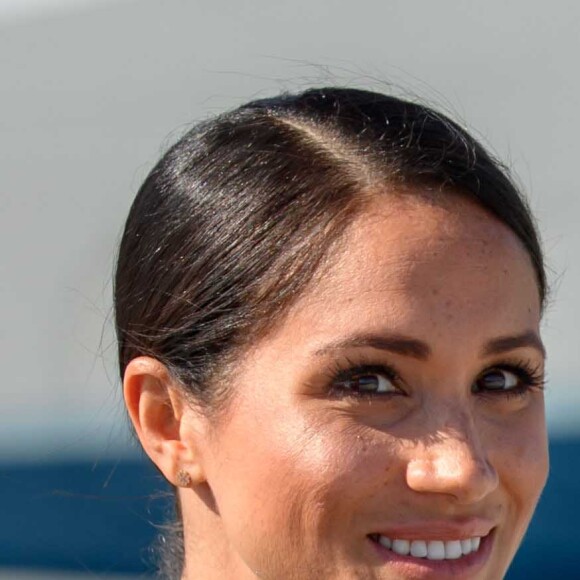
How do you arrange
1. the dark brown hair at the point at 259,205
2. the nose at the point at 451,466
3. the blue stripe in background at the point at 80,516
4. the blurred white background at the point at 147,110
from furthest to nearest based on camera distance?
1. the blue stripe in background at the point at 80,516
2. the blurred white background at the point at 147,110
3. the dark brown hair at the point at 259,205
4. the nose at the point at 451,466

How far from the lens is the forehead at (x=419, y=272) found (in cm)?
151

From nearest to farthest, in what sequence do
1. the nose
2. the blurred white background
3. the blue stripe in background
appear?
the nose < the blurred white background < the blue stripe in background

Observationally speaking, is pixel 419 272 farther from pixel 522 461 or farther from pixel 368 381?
pixel 522 461

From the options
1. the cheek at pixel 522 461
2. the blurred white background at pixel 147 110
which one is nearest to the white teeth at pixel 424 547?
the cheek at pixel 522 461

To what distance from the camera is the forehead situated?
1515mm

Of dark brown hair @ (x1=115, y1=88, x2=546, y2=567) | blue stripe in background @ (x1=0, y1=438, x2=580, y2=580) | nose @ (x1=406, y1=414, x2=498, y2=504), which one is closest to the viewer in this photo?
nose @ (x1=406, y1=414, x2=498, y2=504)

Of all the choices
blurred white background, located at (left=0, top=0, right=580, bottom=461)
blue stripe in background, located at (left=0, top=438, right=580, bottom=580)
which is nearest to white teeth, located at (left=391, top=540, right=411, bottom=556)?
blurred white background, located at (left=0, top=0, right=580, bottom=461)

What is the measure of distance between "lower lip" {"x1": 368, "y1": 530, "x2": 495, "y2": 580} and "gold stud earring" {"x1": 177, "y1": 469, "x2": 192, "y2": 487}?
0.27m

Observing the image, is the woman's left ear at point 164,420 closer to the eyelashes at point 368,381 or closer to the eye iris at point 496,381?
the eyelashes at point 368,381

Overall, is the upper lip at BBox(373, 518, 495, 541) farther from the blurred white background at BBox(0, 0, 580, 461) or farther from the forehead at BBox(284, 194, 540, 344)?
the blurred white background at BBox(0, 0, 580, 461)

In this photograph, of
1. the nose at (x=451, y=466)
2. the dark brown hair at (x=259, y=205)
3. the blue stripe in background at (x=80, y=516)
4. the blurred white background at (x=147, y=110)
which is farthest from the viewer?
the blue stripe in background at (x=80, y=516)

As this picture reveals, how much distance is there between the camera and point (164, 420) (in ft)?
5.49

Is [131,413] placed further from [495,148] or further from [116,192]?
[116,192]

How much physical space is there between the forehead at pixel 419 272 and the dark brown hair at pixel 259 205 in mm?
26
